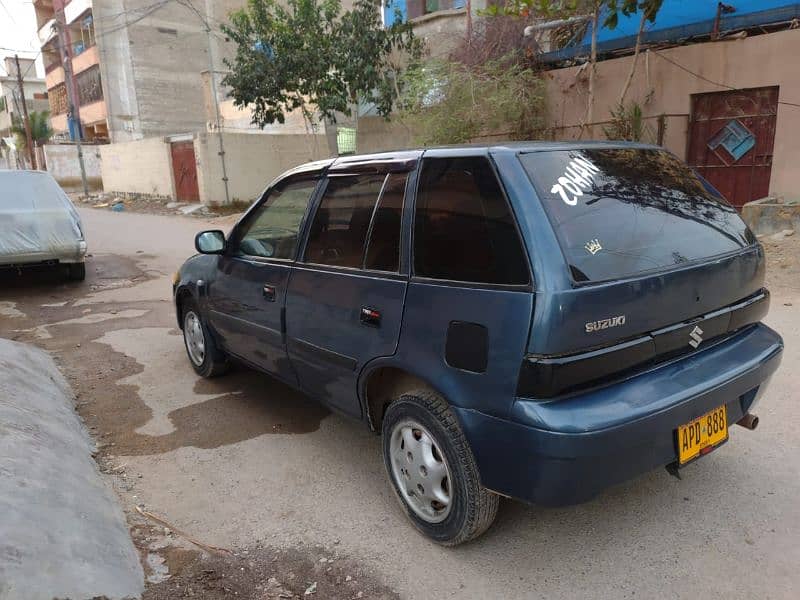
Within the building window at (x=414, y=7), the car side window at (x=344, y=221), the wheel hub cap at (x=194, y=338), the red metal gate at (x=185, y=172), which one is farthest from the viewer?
the red metal gate at (x=185, y=172)

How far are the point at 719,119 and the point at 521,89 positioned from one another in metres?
3.48

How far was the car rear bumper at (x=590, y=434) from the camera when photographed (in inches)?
82.6

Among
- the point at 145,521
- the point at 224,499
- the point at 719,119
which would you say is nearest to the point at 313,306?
the point at 224,499

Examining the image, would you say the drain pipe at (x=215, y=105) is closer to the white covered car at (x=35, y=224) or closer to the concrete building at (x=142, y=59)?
the concrete building at (x=142, y=59)

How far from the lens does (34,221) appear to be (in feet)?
26.4

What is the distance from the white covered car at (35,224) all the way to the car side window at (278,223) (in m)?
5.47

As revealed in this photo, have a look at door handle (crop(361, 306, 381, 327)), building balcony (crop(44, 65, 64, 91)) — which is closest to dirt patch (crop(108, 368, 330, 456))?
door handle (crop(361, 306, 381, 327))

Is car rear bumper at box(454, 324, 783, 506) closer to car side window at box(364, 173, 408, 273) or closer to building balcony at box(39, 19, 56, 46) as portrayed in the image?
car side window at box(364, 173, 408, 273)

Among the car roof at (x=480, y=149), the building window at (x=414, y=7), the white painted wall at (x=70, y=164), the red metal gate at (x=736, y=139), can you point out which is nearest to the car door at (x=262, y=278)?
the car roof at (x=480, y=149)

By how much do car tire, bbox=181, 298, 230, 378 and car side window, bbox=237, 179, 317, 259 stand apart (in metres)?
0.93

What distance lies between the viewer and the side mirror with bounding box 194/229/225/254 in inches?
158

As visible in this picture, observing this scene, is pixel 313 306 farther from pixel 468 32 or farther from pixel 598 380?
pixel 468 32

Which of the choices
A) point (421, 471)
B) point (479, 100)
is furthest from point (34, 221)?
point (479, 100)

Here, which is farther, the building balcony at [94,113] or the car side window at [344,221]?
the building balcony at [94,113]
